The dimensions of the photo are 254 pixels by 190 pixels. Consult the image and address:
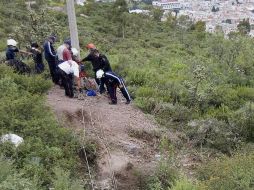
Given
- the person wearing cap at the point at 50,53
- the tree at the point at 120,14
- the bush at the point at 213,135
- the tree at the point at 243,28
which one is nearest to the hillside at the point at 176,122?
the bush at the point at 213,135

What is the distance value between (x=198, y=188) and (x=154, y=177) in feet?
4.21

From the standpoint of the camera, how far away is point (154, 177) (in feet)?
24.1

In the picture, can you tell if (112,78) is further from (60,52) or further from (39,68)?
(39,68)

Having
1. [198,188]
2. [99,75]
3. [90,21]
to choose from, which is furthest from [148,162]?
[90,21]

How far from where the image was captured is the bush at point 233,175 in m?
6.21

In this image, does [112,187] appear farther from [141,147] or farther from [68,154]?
[141,147]

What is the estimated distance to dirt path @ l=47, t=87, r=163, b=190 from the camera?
7734mm

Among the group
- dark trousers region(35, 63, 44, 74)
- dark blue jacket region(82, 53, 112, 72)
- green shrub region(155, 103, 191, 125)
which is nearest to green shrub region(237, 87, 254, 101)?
green shrub region(155, 103, 191, 125)

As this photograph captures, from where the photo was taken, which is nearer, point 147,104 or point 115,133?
point 115,133

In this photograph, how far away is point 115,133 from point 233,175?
3.37 meters

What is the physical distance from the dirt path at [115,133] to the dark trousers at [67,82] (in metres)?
0.17

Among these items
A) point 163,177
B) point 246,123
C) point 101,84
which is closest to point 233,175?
point 163,177

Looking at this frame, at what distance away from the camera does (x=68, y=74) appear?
10.4 meters

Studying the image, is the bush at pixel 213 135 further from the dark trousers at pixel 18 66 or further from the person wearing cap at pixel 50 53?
the dark trousers at pixel 18 66
